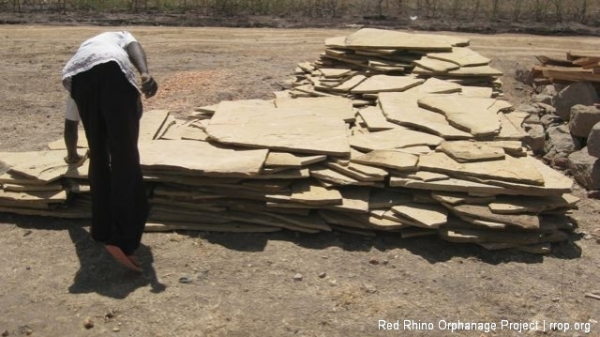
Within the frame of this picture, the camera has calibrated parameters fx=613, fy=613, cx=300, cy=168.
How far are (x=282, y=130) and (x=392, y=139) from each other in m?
1.05

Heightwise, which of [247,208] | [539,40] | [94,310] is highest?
[539,40]

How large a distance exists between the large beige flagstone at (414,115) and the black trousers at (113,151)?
2963mm

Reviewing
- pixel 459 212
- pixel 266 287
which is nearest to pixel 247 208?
pixel 266 287

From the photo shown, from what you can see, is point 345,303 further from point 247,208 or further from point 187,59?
point 187,59

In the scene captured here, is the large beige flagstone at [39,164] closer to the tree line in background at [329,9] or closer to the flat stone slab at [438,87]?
the flat stone slab at [438,87]

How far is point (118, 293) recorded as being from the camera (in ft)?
14.0

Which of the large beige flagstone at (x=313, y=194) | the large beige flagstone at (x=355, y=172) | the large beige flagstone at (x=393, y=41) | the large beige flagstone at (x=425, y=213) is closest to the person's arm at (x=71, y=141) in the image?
the large beige flagstone at (x=313, y=194)

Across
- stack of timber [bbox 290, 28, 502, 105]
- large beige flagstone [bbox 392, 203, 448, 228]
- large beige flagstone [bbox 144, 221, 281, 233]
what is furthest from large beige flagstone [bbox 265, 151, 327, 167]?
stack of timber [bbox 290, 28, 502, 105]

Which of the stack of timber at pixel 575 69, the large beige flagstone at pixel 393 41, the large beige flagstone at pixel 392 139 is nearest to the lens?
the large beige flagstone at pixel 392 139

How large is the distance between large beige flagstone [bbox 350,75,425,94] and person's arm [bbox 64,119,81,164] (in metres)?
3.56

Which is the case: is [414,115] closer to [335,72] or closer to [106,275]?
[335,72]

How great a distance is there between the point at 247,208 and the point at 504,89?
6270 mm

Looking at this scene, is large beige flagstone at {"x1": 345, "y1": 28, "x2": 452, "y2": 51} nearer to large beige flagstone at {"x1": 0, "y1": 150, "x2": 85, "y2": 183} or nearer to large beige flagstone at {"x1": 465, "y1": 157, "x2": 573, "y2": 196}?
large beige flagstone at {"x1": 465, "y1": 157, "x2": 573, "y2": 196}

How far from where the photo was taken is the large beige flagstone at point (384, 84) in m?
7.50
